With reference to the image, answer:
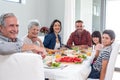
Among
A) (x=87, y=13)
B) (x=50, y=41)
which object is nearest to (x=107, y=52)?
(x=50, y=41)

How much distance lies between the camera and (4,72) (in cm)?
112

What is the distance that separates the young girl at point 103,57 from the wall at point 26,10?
75.2 inches

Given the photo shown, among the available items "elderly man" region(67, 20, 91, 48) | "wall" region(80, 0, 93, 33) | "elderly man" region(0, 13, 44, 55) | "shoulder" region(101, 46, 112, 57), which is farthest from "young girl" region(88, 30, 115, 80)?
"wall" region(80, 0, 93, 33)

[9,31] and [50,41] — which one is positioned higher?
[9,31]

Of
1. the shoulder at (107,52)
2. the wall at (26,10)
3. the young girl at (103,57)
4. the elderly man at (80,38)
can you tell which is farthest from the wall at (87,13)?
the shoulder at (107,52)

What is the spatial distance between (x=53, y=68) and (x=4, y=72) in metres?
0.80

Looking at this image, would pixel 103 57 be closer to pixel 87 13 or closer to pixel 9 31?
pixel 9 31

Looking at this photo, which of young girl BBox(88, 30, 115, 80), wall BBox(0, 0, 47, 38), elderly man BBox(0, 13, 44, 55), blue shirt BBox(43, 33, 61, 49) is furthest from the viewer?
wall BBox(0, 0, 47, 38)

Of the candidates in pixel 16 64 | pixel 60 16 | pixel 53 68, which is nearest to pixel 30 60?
pixel 16 64

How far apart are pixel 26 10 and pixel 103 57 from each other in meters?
2.50

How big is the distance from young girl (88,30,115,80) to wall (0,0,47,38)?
1.91 meters

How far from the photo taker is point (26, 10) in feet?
14.2

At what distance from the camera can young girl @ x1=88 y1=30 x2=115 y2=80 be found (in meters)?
2.19

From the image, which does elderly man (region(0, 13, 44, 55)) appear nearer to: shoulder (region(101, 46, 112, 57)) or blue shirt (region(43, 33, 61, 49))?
shoulder (region(101, 46, 112, 57))
